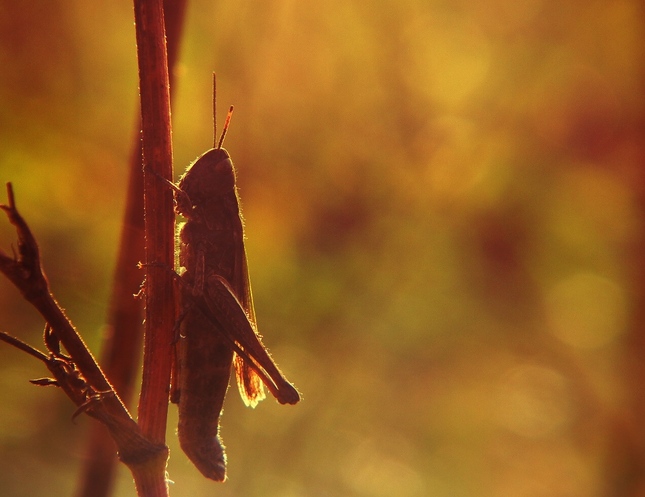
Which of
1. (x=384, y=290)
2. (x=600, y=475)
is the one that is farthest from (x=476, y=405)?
(x=384, y=290)

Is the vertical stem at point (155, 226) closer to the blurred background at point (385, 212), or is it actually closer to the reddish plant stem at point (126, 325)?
the reddish plant stem at point (126, 325)

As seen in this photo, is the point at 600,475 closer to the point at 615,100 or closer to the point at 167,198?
the point at 615,100

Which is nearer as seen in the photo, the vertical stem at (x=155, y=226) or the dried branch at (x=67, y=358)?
the dried branch at (x=67, y=358)

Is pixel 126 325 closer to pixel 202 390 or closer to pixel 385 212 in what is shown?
pixel 202 390

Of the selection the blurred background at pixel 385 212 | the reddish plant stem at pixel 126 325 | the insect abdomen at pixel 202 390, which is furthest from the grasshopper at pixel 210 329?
the blurred background at pixel 385 212

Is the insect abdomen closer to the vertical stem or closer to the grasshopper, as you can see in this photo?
the grasshopper

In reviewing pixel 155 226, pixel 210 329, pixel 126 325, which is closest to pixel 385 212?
pixel 210 329

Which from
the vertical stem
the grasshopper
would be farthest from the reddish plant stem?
the vertical stem
